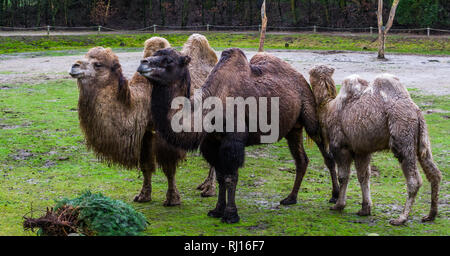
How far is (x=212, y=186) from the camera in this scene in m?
8.12

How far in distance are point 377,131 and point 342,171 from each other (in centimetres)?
72

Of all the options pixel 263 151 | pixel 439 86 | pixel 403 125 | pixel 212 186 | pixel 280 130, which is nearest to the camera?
pixel 403 125

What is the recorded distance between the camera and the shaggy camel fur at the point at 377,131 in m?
6.46

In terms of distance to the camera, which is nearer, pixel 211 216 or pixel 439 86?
pixel 211 216

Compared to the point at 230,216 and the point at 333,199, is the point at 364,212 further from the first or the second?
the point at 230,216

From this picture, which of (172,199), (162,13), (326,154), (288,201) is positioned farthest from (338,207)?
(162,13)

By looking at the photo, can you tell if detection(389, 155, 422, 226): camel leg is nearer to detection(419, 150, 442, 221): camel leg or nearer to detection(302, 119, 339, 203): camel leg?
detection(419, 150, 442, 221): camel leg

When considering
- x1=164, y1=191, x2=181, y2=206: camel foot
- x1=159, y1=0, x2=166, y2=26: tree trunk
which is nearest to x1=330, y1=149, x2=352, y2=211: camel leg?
x1=164, y1=191, x2=181, y2=206: camel foot

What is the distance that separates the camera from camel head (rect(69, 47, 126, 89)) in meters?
7.02

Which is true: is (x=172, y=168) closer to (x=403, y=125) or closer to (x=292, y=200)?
(x=292, y=200)

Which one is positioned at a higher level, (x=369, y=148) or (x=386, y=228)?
(x=369, y=148)

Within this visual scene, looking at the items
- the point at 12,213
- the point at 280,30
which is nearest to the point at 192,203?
the point at 12,213

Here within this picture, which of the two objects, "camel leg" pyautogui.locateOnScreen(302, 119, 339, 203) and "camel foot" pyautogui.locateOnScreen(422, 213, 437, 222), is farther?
"camel leg" pyautogui.locateOnScreen(302, 119, 339, 203)

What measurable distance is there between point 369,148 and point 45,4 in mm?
40435
